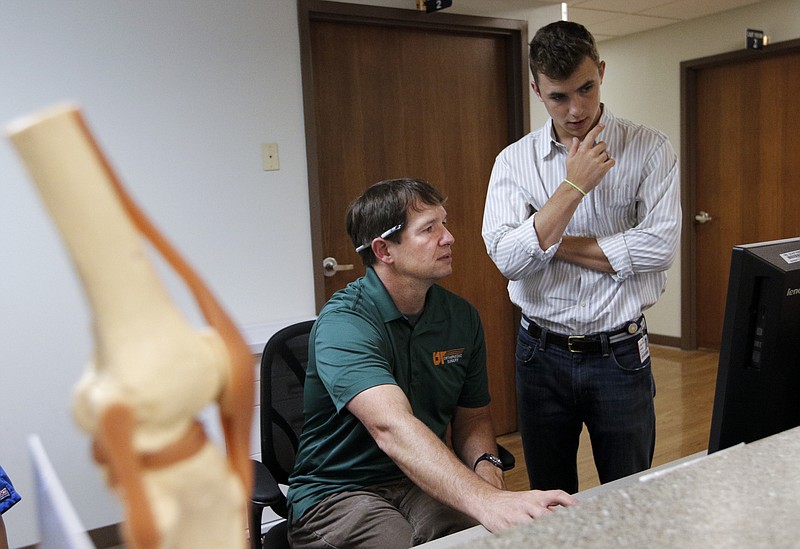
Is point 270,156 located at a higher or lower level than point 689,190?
higher

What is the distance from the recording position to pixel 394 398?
1.36 m

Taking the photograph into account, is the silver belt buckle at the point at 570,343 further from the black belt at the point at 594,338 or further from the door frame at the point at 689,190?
the door frame at the point at 689,190

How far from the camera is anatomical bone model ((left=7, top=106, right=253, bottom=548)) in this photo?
13.6 inches

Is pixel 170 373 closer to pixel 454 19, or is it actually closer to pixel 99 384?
pixel 99 384

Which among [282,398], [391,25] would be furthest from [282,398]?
[391,25]

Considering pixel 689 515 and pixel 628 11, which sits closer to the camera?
pixel 689 515

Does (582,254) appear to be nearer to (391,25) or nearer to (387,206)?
(387,206)

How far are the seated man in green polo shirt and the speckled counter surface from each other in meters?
0.49

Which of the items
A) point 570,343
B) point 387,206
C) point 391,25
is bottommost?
point 570,343

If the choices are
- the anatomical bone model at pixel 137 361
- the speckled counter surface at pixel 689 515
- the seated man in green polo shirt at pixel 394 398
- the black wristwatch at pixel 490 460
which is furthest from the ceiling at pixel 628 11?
the anatomical bone model at pixel 137 361

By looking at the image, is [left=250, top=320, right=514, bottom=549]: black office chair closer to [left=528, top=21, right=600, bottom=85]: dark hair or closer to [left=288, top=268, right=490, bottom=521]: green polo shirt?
[left=288, top=268, right=490, bottom=521]: green polo shirt

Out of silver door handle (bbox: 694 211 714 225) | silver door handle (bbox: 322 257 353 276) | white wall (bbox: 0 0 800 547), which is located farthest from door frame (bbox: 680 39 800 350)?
silver door handle (bbox: 322 257 353 276)

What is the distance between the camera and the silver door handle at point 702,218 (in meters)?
5.43

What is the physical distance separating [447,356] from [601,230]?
56 cm
